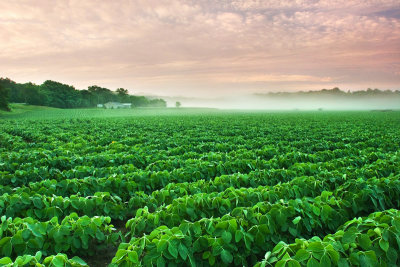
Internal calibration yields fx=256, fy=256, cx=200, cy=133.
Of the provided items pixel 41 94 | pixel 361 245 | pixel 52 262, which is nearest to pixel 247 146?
pixel 361 245

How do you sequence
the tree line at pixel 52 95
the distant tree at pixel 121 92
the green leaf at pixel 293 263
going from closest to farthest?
the green leaf at pixel 293 263
the tree line at pixel 52 95
the distant tree at pixel 121 92

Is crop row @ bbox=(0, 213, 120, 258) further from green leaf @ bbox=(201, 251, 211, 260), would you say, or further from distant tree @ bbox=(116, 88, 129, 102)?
distant tree @ bbox=(116, 88, 129, 102)

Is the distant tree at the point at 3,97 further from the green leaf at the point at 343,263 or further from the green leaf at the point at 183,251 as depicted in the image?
the green leaf at the point at 343,263

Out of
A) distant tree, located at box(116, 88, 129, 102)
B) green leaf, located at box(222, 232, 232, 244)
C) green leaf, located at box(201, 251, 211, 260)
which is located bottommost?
green leaf, located at box(201, 251, 211, 260)

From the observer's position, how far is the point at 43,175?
7.78 m

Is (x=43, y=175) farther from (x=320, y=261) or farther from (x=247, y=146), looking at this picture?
(x=247, y=146)

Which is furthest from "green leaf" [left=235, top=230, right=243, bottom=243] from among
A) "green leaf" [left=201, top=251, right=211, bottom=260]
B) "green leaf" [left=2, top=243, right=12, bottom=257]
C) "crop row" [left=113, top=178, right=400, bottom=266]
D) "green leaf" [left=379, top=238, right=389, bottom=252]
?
"green leaf" [left=2, top=243, right=12, bottom=257]

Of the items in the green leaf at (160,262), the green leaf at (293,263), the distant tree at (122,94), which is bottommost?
the green leaf at (160,262)

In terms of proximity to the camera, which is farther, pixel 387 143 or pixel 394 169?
pixel 387 143

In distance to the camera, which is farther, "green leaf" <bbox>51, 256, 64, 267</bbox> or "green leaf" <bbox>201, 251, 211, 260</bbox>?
"green leaf" <bbox>201, 251, 211, 260</bbox>

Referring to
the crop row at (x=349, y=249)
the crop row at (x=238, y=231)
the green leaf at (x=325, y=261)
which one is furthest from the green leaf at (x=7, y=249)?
the green leaf at (x=325, y=261)

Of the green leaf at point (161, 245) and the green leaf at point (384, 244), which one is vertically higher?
the green leaf at point (384, 244)

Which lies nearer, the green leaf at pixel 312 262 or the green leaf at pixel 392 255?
the green leaf at pixel 312 262

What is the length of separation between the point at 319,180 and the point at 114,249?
16.5 feet
